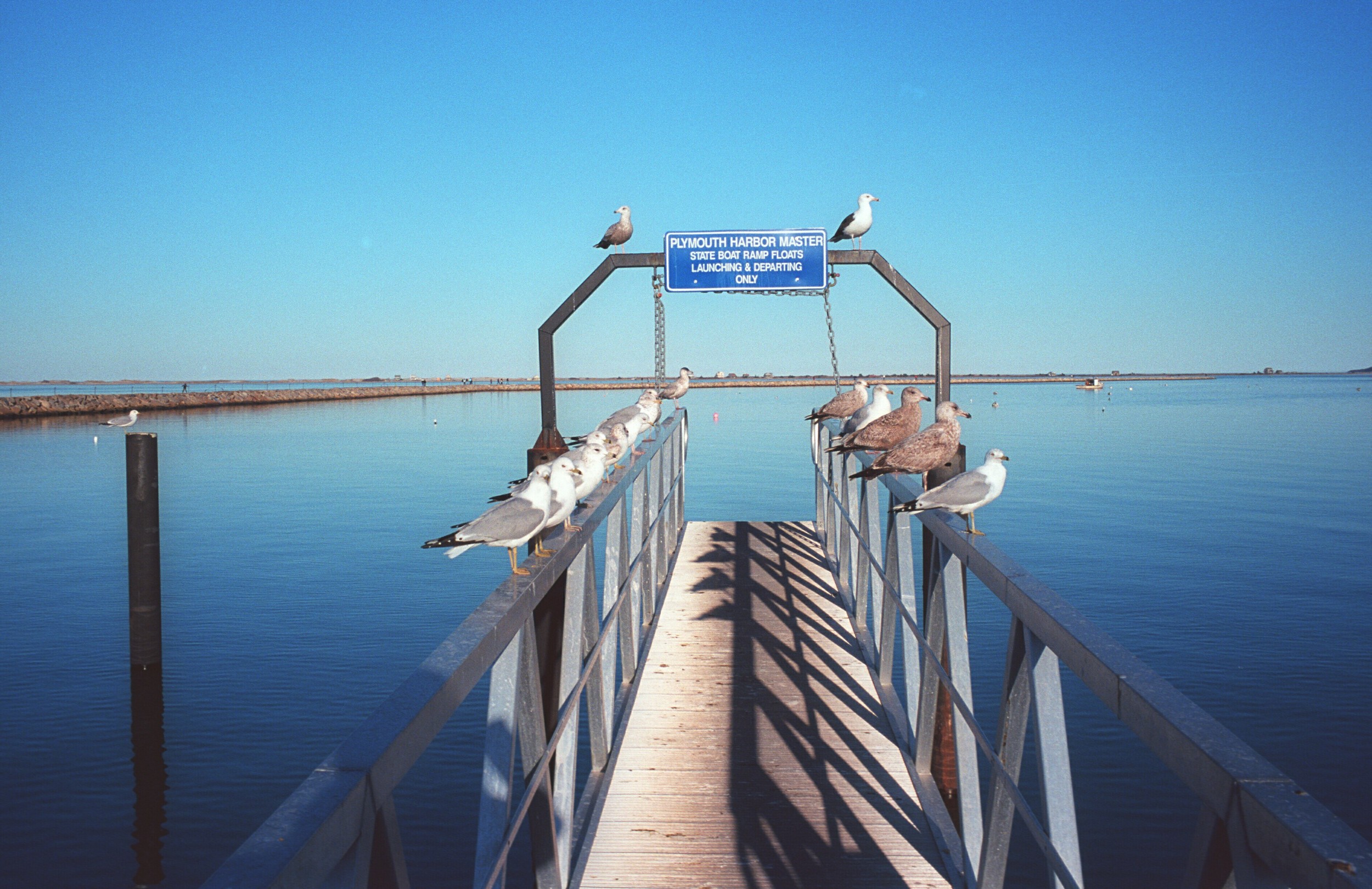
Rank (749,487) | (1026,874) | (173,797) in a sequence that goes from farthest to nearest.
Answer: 1. (749,487)
2. (173,797)
3. (1026,874)

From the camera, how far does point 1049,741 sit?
2.34m

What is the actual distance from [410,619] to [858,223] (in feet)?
28.6

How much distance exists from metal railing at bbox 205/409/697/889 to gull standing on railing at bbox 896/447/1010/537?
4.93 feet

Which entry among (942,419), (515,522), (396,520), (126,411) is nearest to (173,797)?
(515,522)

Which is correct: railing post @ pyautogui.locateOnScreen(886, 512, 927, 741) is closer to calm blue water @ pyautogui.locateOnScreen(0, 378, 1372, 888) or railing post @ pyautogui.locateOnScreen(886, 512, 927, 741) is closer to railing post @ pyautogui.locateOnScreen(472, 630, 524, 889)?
railing post @ pyautogui.locateOnScreen(472, 630, 524, 889)

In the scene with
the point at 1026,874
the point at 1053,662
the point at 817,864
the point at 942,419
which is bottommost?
the point at 1026,874

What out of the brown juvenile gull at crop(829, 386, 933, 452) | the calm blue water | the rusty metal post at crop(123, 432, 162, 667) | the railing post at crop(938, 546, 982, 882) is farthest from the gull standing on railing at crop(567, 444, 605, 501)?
the rusty metal post at crop(123, 432, 162, 667)

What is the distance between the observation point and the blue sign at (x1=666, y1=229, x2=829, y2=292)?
10.3 m

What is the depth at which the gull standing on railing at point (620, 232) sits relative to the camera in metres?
12.0

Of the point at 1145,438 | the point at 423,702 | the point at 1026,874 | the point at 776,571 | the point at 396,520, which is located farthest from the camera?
the point at 1145,438

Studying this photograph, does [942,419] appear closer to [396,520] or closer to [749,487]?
[396,520]

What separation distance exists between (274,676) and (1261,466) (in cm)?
3371

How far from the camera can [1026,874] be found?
24.6 ft

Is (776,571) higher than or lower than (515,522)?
lower
